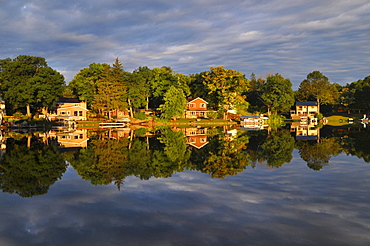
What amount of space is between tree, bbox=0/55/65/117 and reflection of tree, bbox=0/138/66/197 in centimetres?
4829

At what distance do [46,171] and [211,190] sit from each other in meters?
9.69

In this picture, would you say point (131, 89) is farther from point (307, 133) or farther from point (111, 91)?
point (307, 133)

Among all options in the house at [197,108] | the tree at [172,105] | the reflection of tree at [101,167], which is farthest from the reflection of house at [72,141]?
the house at [197,108]

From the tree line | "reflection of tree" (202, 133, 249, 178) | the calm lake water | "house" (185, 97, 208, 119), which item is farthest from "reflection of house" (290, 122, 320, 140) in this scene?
"house" (185, 97, 208, 119)

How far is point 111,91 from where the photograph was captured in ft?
248

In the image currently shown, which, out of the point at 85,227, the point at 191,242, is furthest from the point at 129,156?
the point at 191,242

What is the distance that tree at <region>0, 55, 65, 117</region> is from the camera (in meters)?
66.8

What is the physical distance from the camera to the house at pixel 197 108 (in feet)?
306

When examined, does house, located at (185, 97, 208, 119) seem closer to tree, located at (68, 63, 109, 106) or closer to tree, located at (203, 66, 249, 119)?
tree, located at (203, 66, 249, 119)

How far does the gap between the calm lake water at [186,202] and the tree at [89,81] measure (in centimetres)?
6449

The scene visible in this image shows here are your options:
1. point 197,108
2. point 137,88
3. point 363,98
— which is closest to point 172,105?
point 137,88

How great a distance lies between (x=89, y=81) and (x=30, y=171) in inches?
2758

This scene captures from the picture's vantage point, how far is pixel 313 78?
442 feet

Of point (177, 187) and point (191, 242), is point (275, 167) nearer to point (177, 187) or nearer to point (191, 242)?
point (177, 187)
